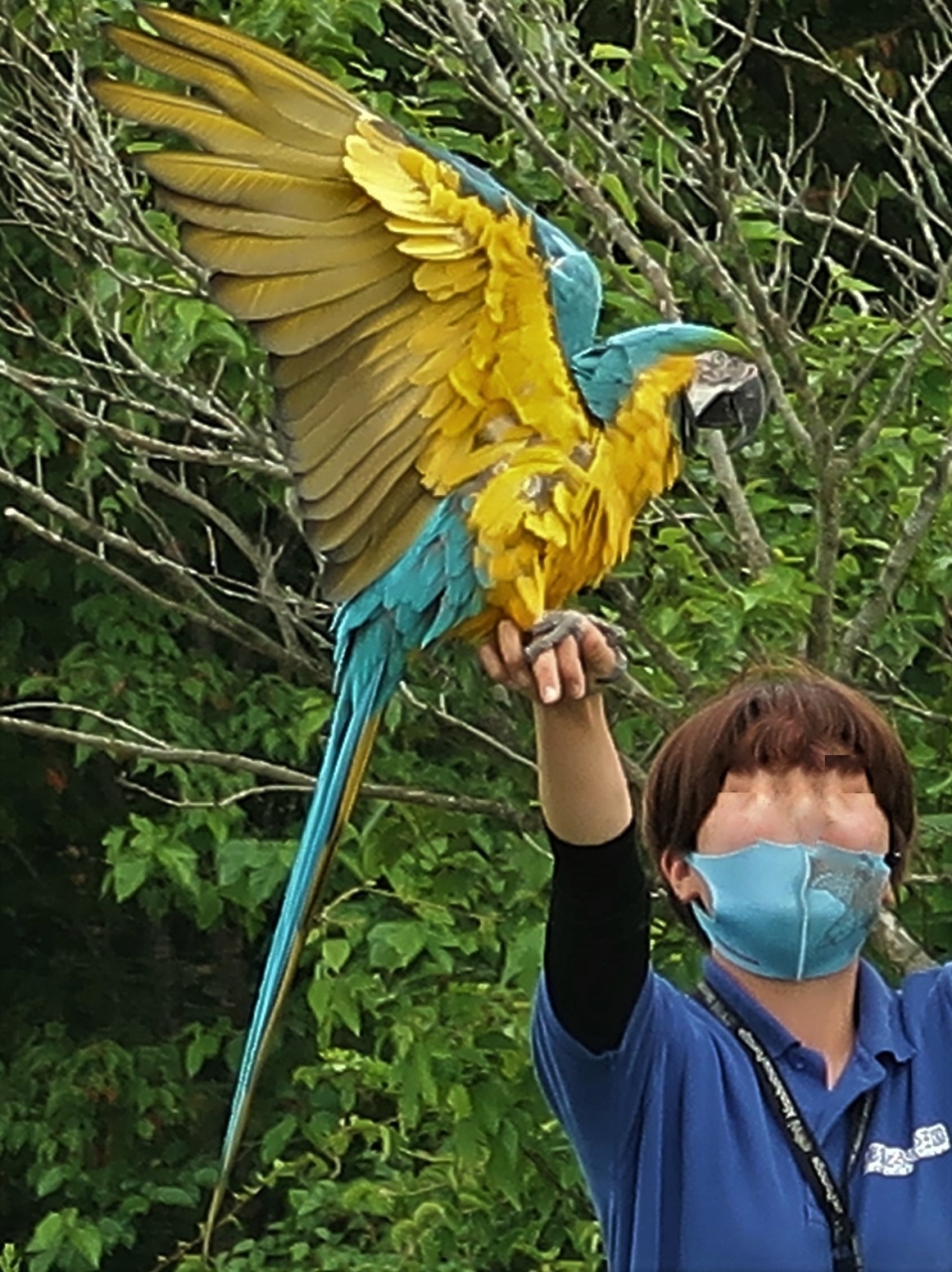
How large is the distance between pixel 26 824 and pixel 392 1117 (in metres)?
1.48

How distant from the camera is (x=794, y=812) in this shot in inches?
46.2

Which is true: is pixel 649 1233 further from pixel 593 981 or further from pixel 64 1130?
pixel 64 1130

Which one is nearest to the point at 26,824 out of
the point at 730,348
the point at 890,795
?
the point at 730,348

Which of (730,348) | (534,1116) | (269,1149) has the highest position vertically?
(730,348)

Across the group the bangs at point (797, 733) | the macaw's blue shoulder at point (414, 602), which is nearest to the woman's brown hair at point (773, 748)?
the bangs at point (797, 733)

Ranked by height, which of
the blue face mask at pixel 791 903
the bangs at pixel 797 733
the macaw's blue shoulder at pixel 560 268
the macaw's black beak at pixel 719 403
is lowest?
the blue face mask at pixel 791 903

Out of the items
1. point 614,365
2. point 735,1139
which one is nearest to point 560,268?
point 614,365

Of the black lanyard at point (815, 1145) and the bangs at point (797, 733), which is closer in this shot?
the black lanyard at point (815, 1145)

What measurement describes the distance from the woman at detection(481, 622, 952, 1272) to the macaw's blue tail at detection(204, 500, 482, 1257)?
0.53 feet

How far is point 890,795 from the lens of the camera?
A: 120 cm

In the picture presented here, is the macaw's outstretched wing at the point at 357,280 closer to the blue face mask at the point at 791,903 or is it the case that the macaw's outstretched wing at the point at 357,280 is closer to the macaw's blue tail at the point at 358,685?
the macaw's blue tail at the point at 358,685

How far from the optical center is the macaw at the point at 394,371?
1244mm

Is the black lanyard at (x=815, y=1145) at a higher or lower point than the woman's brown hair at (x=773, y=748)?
lower

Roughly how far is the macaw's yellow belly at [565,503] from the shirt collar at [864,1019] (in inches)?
10.3
